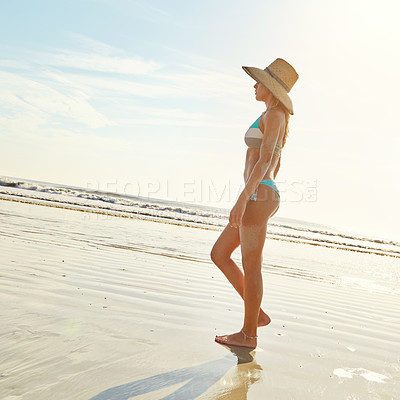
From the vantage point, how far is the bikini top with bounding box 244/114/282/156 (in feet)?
9.96

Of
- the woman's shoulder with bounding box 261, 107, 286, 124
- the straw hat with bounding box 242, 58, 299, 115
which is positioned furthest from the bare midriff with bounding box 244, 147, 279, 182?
the straw hat with bounding box 242, 58, 299, 115

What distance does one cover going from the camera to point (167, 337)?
9.24 feet

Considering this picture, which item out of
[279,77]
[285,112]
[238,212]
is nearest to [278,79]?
[279,77]

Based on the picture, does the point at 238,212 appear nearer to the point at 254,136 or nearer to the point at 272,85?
the point at 254,136

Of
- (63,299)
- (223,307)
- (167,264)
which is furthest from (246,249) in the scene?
(167,264)

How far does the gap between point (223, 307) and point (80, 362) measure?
80.1 inches

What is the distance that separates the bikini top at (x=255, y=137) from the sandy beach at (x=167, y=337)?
4.62 feet

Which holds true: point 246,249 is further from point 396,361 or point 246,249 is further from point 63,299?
point 63,299

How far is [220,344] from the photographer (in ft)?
9.36

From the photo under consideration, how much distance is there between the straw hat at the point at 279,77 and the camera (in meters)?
2.98

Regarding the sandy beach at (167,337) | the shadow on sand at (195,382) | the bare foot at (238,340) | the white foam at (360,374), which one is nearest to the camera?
the shadow on sand at (195,382)

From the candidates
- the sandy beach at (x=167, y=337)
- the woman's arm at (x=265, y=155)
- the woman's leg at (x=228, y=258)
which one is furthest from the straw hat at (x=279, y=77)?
the sandy beach at (x=167, y=337)

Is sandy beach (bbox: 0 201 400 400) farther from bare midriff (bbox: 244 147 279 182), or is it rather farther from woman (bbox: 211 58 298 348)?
bare midriff (bbox: 244 147 279 182)

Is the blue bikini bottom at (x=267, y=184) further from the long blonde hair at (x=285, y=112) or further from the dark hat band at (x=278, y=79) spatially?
the dark hat band at (x=278, y=79)
